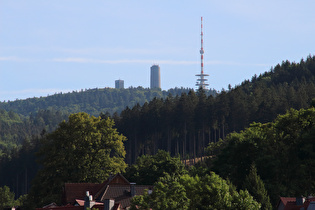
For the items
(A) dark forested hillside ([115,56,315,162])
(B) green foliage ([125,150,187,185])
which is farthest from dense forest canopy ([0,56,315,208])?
(B) green foliage ([125,150,187,185])

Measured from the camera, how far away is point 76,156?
96.6 m

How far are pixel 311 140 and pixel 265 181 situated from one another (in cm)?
857

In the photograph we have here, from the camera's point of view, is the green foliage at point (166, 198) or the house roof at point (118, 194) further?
the house roof at point (118, 194)

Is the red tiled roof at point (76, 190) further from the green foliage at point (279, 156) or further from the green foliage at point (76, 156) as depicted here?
the green foliage at point (279, 156)

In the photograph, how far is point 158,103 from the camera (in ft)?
596

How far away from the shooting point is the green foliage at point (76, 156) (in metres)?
94.9

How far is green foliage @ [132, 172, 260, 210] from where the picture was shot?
185 feet

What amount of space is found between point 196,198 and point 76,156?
41.0 m

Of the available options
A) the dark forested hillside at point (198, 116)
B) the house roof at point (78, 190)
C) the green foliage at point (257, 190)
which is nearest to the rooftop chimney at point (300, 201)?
the green foliage at point (257, 190)

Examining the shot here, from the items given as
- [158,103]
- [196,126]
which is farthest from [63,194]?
[158,103]

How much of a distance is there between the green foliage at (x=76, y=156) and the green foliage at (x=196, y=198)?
3755 cm

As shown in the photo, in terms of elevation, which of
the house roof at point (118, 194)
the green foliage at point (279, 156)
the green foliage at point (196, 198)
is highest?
the green foliage at point (279, 156)

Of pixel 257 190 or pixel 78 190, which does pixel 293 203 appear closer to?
pixel 257 190

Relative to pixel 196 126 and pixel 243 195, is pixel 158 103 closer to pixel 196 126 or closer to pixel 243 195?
pixel 196 126
